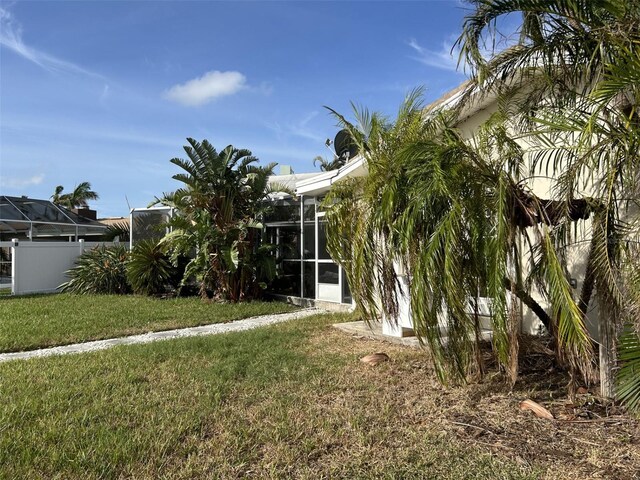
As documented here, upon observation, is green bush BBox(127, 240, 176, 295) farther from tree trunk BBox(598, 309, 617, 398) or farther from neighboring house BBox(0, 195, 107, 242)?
tree trunk BBox(598, 309, 617, 398)

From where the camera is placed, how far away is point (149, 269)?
14.3 metres

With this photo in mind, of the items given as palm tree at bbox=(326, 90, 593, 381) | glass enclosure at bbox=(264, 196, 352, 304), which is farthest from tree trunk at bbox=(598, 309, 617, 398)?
glass enclosure at bbox=(264, 196, 352, 304)

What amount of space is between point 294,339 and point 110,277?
9.91 meters

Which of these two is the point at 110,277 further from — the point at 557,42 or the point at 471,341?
the point at 557,42

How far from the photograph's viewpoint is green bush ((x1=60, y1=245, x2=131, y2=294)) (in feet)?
50.7

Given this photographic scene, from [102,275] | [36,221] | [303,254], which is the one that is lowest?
[102,275]

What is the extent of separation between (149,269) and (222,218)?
333 cm

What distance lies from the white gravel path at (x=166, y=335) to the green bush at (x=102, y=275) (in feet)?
22.2

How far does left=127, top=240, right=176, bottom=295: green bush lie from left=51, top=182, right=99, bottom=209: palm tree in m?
33.1

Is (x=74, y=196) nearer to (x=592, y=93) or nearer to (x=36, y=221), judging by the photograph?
(x=36, y=221)

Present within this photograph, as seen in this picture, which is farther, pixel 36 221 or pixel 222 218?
pixel 36 221

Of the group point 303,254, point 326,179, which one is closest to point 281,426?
point 326,179

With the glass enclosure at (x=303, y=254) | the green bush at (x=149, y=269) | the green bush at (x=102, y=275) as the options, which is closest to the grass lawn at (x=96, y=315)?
the green bush at (x=149, y=269)

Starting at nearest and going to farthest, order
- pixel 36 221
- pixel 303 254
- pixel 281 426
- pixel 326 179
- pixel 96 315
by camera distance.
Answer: pixel 281 426
pixel 326 179
pixel 96 315
pixel 303 254
pixel 36 221
